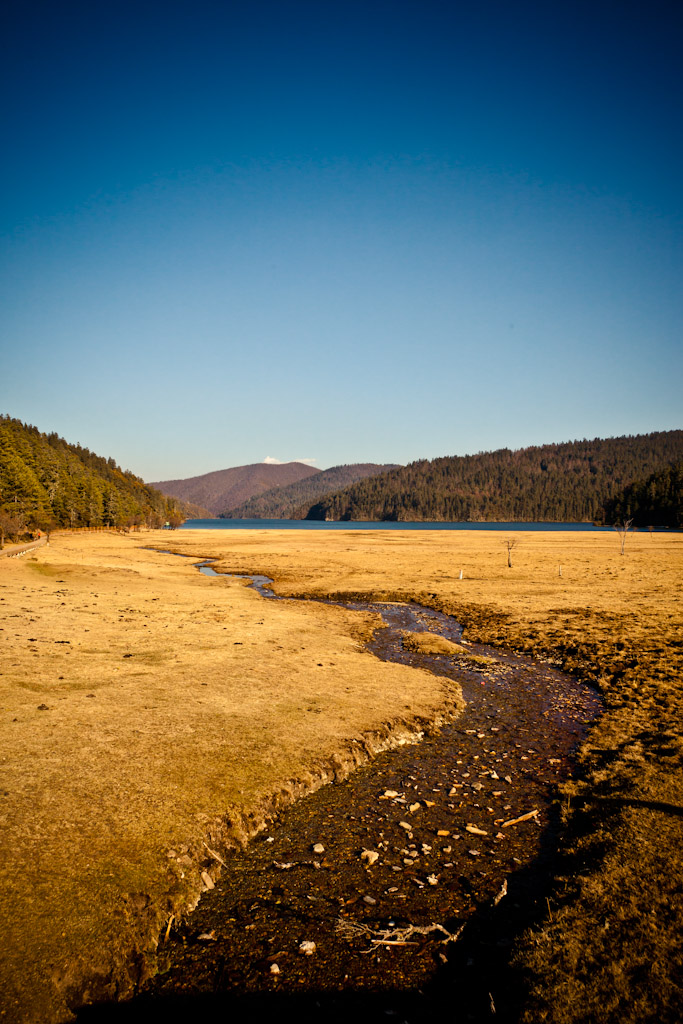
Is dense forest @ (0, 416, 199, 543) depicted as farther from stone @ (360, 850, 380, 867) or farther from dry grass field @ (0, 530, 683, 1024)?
stone @ (360, 850, 380, 867)

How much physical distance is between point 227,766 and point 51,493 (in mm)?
134275

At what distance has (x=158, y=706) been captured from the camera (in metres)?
15.7

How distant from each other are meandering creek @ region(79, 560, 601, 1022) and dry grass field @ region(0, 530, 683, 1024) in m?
0.60

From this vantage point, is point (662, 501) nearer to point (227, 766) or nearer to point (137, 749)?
point (227, 766)

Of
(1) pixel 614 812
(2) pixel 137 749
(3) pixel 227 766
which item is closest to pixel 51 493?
(2) pixel 137 749

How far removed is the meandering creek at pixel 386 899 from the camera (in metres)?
6.64

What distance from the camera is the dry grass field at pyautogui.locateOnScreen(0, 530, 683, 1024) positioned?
22.6 feet

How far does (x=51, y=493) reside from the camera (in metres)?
123

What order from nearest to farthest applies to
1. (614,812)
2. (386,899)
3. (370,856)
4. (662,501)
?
(386,899), (370,856), (614,812), (662,501)

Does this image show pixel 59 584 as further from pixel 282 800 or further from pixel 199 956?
pixel 199 956

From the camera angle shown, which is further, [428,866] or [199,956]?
[428,866]

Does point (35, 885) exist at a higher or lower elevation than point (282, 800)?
higher

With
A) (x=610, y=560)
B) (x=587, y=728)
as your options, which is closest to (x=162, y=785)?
(x=587, y=728)

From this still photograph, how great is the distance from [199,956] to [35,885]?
3143 millimetres
